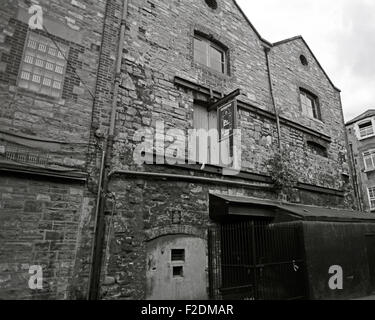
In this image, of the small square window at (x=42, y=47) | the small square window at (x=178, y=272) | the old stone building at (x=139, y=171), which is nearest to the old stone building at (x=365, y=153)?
the old stone building at (x=139, y=171)

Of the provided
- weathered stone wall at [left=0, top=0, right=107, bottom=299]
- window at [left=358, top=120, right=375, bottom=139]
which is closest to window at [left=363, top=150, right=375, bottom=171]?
window at [left=358, top=120, right=375, bottom=139]

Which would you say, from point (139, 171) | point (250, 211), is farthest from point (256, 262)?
point (139, 171)

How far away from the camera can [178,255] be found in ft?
19.2

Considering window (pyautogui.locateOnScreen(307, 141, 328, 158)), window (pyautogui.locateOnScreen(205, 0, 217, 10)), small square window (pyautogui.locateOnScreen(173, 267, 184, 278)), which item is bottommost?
small square window (pyautogui.locateOnScreen(173, 267, 184, 278))

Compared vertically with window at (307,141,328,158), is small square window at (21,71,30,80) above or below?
below

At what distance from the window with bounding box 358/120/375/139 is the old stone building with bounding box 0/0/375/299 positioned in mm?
17005

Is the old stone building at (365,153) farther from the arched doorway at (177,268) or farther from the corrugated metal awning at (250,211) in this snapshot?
the arched doorway at (177,268)

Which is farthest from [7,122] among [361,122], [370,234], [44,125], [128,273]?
[361,122]

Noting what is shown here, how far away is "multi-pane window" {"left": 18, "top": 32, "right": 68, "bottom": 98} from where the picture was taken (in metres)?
5.02

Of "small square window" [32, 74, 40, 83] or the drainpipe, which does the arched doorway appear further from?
"small square window" [32, 74, 40, 83]

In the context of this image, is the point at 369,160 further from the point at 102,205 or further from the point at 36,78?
the point at 36,78

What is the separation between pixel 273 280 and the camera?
5.87m

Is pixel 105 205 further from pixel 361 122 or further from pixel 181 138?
pixel 361 122

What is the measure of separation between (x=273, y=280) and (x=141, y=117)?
4.92m
